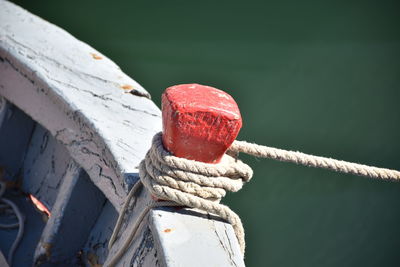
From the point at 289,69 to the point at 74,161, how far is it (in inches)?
73.3

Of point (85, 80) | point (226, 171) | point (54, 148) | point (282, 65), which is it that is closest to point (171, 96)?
point (226, 171)

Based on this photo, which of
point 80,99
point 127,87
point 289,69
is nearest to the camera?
point 80,99

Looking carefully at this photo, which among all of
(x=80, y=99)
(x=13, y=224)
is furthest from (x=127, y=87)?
(x=13, y=224)

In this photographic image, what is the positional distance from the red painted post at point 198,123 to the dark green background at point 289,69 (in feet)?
5.30

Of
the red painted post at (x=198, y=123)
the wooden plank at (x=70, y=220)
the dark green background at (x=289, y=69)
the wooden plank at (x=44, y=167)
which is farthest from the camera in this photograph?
the dark green background at (x=289, y=69)

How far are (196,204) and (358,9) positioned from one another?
7.67 feet

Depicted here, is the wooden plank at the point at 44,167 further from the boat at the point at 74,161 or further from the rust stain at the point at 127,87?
the rust stain at the point at 127,87

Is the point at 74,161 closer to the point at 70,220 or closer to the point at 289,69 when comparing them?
the point at 70,220

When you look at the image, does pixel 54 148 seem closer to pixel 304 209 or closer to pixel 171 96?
pixel 171 96

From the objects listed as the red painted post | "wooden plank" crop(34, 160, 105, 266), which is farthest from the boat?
the red painted post

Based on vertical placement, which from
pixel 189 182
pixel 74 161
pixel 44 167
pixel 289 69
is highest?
pixel 189 182

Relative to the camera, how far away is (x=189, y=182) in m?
0.83

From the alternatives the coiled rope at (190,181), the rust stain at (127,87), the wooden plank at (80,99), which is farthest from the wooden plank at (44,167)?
the coiled rope at (190,181)

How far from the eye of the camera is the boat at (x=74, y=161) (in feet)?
2.77
